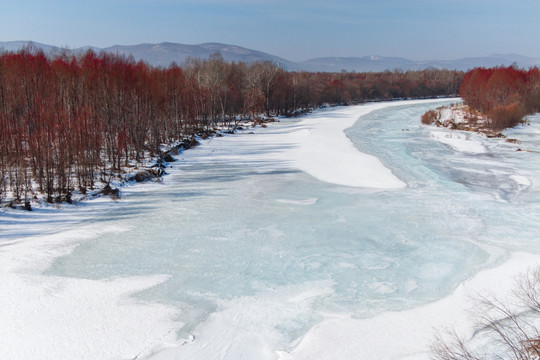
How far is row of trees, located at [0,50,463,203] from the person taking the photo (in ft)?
39.8

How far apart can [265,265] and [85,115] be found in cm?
1007

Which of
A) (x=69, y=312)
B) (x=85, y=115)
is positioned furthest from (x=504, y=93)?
(x=69, y=312)

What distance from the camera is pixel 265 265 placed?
7730 mm

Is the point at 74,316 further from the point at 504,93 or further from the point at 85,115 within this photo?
the point at 504,93

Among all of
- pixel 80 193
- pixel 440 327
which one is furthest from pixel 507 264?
pixel 80 193

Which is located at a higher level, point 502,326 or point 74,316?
point 74,316

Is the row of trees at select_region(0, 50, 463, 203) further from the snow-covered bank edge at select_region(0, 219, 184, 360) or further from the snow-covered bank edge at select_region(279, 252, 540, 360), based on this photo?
the snow-covered bank edge at select_region(279, 252, 540, 360)

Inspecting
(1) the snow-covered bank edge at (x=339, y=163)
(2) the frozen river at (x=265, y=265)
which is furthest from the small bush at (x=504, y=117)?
(2) the frozen river at (x=265, y=265)

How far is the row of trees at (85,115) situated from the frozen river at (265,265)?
1.98 m

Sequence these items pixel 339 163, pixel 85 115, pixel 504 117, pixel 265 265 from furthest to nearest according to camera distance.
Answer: pixel 504 117 → pixel 339 163 → pixel 85 115 → pixel 265 265

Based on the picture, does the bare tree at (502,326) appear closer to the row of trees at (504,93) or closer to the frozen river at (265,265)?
the frozen river at (265,265)

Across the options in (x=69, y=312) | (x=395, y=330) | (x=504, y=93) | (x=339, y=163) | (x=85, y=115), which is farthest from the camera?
(x=504, y=93)

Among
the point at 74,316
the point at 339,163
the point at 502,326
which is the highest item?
the point at 339,163

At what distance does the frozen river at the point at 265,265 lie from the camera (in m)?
5.53
